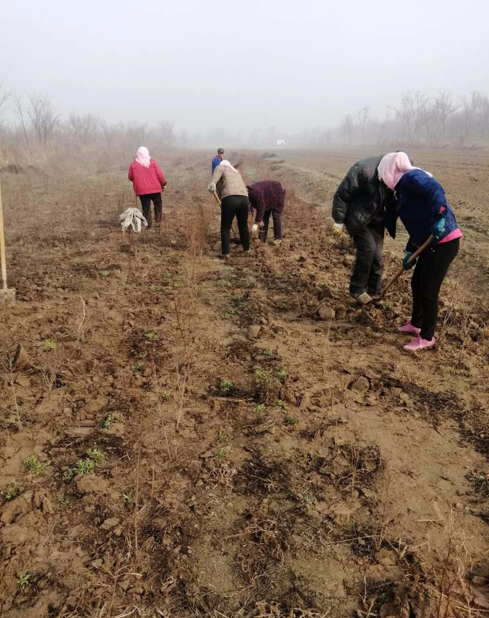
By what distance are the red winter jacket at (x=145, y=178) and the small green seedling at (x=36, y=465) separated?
588 centimetres

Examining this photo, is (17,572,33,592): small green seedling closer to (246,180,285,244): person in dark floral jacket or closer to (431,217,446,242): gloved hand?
(431,217,446,242): gloved hand

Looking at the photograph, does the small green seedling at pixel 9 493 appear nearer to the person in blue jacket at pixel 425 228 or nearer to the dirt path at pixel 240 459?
the dirt path at pixel 240 459

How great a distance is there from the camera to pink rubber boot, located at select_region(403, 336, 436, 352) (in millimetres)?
3584

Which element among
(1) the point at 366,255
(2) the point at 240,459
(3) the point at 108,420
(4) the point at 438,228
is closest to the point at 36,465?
(3) the point at 108,420

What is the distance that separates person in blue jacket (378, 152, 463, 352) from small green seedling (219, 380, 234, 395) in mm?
1615

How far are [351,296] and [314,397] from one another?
6.36ft

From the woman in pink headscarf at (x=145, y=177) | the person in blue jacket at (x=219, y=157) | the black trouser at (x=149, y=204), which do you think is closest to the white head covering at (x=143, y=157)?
the woman in pink headscarf at (x=145, y=177)

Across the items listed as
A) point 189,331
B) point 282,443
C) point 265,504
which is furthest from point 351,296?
point 265,504

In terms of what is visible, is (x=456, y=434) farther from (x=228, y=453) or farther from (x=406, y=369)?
(x=228, y=453)

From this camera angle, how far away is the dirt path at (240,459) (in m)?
1.75

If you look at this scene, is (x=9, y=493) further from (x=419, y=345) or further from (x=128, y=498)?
(x=419, y=345)

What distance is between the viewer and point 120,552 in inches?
74.2

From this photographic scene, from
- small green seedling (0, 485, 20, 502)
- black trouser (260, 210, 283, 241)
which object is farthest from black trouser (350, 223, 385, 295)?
small green seedling (0, 485, 20, 502)

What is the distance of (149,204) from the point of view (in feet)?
26.5
